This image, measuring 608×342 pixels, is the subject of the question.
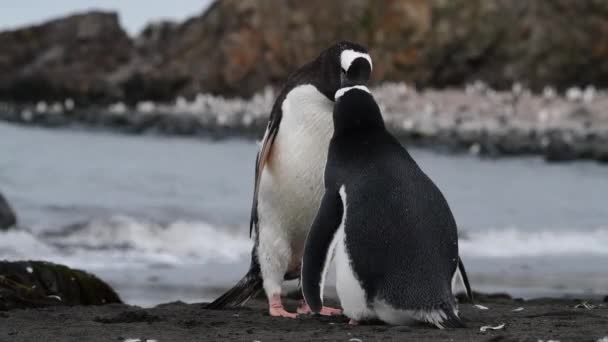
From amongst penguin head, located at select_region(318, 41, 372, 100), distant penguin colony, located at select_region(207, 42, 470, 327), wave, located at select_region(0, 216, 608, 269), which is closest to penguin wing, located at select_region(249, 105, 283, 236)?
penguin head, located at select_region(318, 41, 372, 100)

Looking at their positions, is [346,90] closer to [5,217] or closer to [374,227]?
[374,227]

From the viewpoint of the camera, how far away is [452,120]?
24.0 meters

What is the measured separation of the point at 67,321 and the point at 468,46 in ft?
101

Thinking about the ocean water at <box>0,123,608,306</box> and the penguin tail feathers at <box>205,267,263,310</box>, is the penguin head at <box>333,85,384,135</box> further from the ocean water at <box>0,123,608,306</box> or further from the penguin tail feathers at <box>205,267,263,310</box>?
the ocean water at <box>0,123,608,306</box>

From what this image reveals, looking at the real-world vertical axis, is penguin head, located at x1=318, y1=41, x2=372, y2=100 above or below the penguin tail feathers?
above

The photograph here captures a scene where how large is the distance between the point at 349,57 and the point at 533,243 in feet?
19.6

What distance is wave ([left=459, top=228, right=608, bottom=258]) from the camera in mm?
9477

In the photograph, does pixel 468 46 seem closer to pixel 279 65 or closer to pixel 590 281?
pixel 279 65

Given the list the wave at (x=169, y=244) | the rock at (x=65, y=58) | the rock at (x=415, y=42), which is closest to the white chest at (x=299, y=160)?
the wave at (x=169, y=244)

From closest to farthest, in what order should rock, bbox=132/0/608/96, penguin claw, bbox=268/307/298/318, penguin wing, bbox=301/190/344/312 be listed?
penguin wing, bbox=301/190/344/312 < penguin claw, bbox=268/307/298/318 < rock, bbox=132/0/608/96

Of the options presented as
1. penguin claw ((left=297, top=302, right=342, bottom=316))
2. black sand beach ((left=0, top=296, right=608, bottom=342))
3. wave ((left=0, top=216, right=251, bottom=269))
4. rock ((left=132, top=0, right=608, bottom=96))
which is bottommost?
black sand beach ((left=0, top=296, right=608, bottom=342))

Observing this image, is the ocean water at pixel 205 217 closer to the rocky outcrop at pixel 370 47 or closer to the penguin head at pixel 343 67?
the penguin head at pixel 343 67

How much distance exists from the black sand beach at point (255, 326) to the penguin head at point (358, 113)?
67cm

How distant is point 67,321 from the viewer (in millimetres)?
4465
